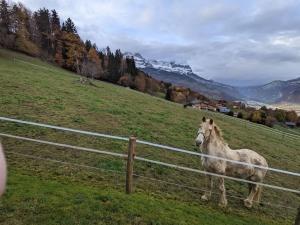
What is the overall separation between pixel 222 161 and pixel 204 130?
103 cm

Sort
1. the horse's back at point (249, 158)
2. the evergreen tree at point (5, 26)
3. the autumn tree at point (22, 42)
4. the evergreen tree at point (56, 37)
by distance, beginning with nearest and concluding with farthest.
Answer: the horse's back at point (249, 158) → the evergreen tree at point (5, 26) → the autumn tree at point (22, 42) → the evergreen tree at point (56, 37)

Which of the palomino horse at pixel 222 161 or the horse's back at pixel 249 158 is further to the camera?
the horse's back at pixel 249 158

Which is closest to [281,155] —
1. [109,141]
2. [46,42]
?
[109,141]

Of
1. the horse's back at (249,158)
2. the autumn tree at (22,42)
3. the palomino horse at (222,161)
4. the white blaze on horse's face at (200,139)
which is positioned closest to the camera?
the white blaze on horse's face at (200,139)

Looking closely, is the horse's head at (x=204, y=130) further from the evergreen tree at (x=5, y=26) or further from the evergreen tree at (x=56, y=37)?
the evergreen tree at (x=56, y=37)

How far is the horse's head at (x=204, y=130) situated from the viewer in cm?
1056

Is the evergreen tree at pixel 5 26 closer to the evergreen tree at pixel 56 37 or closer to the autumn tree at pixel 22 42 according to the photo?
the autumn tree at pixel 22 42

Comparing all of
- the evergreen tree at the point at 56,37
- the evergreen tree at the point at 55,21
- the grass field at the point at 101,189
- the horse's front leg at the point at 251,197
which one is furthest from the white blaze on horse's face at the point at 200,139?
the evergreen tree at the point at 55,21

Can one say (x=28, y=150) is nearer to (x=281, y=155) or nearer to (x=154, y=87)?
(x=281, y=155)

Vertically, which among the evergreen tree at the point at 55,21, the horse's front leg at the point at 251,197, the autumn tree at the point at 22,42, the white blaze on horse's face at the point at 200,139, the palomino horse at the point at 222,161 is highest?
the evergreen tree at the point at 55,21

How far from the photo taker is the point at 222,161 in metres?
10.7

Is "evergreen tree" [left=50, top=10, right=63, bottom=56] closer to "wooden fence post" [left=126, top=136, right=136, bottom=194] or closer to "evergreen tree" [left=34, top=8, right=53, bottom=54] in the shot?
"evergreen tree" [left=34, top=8, right=53, bottom=54]

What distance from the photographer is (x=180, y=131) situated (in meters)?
→ 23.2

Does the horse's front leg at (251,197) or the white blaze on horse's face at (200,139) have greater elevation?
the white blaze on horse's face at (200,139)
